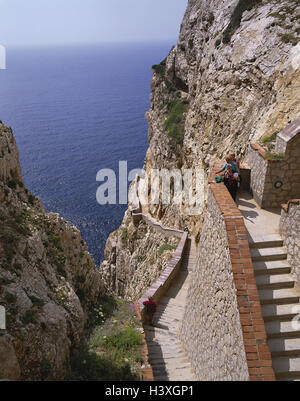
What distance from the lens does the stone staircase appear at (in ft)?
20.2

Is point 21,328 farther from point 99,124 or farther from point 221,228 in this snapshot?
point 99,124

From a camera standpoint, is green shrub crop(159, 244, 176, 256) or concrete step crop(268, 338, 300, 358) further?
green shrub crop(159, 244, 176, 256)

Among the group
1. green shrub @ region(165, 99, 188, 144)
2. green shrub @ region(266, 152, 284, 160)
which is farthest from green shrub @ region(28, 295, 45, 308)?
green shrub @ region(165, 99, 188, 144)

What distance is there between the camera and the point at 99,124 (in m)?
98.1

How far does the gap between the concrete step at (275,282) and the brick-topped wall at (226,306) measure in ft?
2.69

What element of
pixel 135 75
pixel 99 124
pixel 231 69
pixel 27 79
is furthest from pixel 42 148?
pixel 135 75

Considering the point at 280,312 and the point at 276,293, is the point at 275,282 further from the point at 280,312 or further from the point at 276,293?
the point at 280,312

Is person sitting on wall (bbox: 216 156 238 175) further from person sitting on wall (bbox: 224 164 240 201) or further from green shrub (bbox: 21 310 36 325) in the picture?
green shrub (bbox: 21 310 36 325)

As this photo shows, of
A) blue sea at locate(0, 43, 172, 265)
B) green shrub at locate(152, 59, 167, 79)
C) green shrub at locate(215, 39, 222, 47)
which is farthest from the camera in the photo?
blue sea at locate(0, 43, 172, 265)

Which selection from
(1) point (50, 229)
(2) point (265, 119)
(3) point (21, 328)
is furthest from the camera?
(2) point (265, 119)

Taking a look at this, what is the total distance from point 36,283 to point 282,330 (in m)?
6.37

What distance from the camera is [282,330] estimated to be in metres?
6.41
